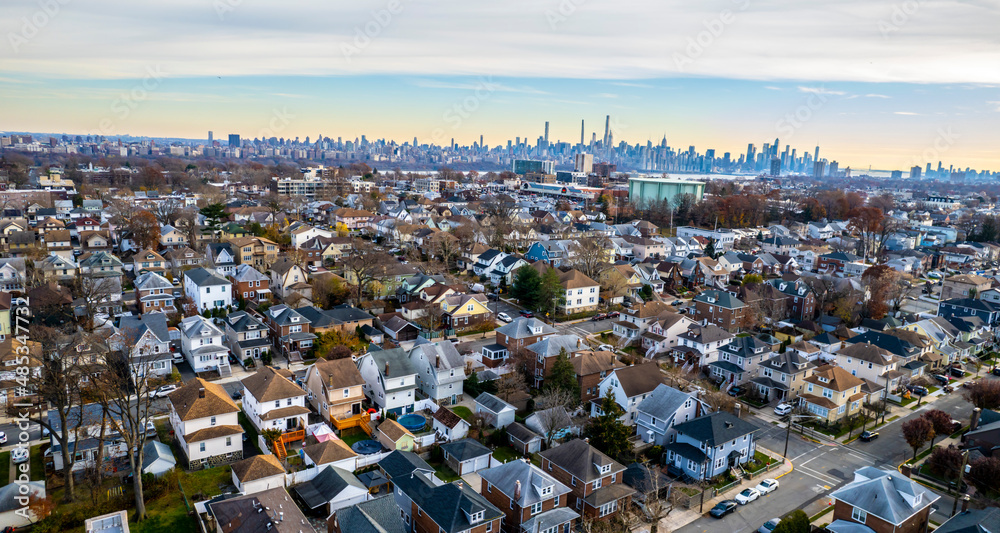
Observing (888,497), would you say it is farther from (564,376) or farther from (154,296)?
(154,296)

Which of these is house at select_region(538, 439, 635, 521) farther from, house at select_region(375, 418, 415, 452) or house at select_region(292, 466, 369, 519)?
house at select_region(292, 466, 369, 519)

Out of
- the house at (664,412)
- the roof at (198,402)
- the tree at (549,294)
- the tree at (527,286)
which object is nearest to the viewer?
the roof at (198,402)

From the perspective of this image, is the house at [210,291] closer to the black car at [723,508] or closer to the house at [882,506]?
the black car at [723,508]

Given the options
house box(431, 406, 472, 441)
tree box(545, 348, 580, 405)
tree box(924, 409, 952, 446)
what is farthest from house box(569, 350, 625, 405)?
tree box(924, 409, 952, 446)

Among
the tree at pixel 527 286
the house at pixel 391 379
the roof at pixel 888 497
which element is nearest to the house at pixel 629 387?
the house at pixel 391 379

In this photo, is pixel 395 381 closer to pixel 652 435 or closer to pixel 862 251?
pixel 652 435

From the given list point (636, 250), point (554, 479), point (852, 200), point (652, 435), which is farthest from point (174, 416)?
point (852, 200)
